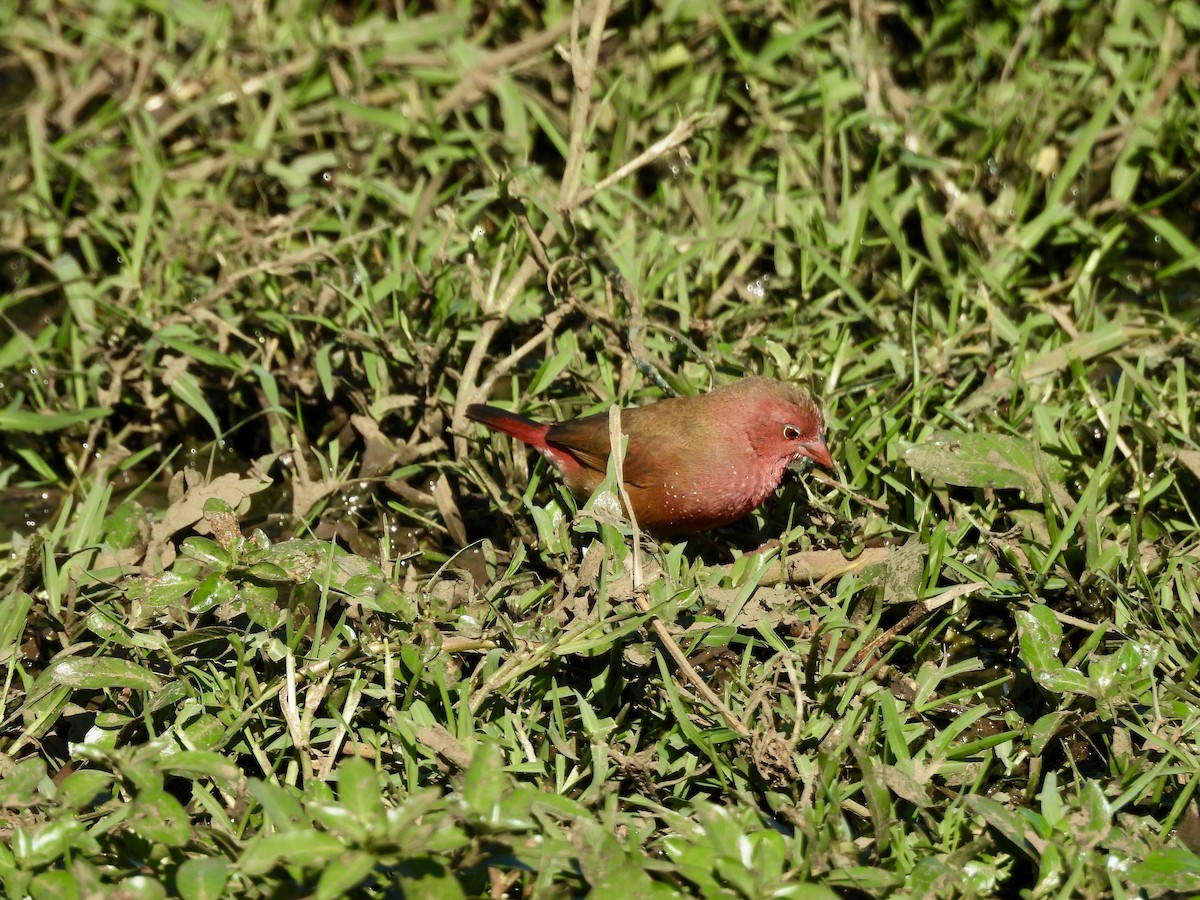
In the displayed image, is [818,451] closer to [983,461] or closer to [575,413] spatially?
[983,461]

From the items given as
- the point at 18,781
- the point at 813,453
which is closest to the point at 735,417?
the point at 813,453

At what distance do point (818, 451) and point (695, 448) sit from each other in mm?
399

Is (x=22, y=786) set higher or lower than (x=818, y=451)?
higher

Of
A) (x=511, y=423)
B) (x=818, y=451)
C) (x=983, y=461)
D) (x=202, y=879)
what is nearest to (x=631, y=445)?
(x=511, y=423)

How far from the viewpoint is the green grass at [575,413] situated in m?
2.86

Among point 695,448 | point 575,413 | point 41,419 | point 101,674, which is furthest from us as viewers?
point 575,413

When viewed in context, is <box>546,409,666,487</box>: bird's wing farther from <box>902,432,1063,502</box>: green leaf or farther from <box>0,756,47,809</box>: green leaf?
<box>0,756,47,809</box>: green leaf

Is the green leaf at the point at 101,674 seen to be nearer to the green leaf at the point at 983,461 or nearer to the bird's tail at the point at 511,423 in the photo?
the bird's tail at the point at 511,423

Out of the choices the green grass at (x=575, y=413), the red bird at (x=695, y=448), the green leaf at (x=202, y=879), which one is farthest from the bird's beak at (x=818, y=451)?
the green leaf at (x=202, y=879)

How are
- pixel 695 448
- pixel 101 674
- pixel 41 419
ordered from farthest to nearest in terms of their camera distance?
pixel 41 419 < pixel 695 448 < pixel 101 674

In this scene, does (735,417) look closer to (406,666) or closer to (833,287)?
(833,287)

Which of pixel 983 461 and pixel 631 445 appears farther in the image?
pixel 631 445

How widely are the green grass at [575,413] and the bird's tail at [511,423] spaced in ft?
0.27

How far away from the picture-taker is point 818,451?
4.04 m
